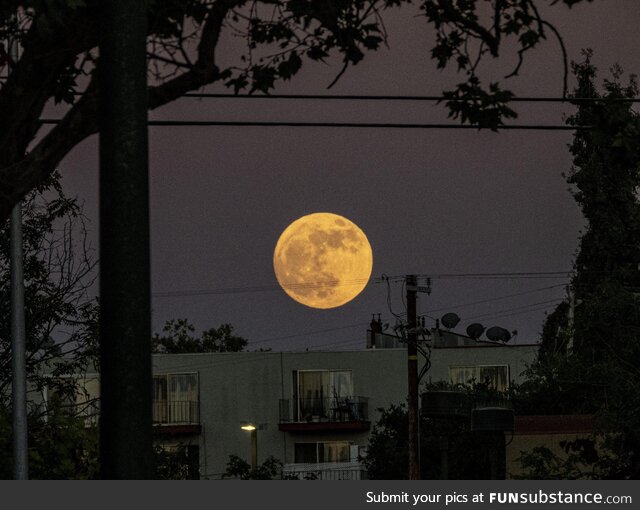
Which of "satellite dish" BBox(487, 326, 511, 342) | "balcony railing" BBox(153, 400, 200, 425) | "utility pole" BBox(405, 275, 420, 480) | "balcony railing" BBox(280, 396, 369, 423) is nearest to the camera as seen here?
"utility pole" BBox(405, 275, 420, 480)

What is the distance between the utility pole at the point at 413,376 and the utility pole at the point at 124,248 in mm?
29990

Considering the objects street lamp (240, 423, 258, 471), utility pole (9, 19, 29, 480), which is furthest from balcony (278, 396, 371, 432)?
utility pole (9, 19, 29, 480)

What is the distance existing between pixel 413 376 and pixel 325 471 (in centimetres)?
1407

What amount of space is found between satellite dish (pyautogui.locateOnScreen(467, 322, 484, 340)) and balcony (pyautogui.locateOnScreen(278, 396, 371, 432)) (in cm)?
816

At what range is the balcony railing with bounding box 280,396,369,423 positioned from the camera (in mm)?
58969

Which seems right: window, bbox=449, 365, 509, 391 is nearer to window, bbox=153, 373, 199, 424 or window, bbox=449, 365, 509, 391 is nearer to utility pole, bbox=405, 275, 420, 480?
window, bbox=153, 373, 199, 424

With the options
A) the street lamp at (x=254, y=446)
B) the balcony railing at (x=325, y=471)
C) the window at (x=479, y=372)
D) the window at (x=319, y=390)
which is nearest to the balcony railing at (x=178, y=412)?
the street lamp at (x=254, y=446)

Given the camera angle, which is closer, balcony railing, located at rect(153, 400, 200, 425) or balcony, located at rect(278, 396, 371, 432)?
balcony, located at rect(278, 396, 371, 432)

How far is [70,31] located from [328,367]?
50897 mm

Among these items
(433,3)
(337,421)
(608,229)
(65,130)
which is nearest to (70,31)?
(65,130)

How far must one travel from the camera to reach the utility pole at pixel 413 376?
117 feet

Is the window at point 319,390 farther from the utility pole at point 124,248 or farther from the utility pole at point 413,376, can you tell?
the utility pole at point 124,248

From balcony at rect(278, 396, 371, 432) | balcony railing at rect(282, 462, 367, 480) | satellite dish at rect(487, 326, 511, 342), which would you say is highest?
satellite dish at rect(487, 326, 511, 342)

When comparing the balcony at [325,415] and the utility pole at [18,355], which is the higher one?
the utility pole at [18,355]
